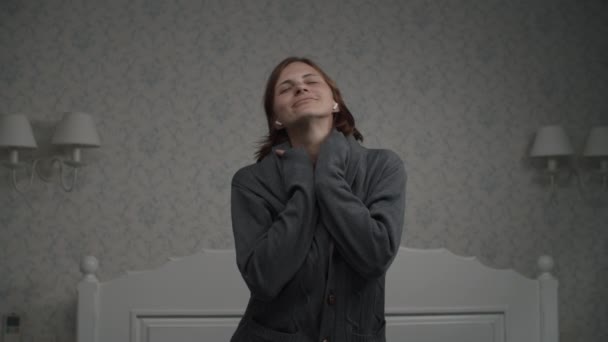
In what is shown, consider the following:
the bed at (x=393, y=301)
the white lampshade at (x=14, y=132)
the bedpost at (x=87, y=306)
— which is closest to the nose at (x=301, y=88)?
the bed at (x=393, y=301)

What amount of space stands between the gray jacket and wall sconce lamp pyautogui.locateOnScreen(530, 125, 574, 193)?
5.85 ft

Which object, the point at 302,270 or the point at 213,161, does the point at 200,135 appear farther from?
the point at 302,270

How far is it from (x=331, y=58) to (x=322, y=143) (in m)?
1.65

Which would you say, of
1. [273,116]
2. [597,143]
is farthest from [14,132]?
[597,143]

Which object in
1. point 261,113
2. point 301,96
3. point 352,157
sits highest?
point 261,113

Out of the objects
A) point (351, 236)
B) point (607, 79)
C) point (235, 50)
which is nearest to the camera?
point (351, 236)

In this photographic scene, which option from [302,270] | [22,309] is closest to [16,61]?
[22,309]

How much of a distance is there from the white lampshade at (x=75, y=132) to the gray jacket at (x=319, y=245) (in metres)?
1.52

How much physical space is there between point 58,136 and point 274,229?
171cm

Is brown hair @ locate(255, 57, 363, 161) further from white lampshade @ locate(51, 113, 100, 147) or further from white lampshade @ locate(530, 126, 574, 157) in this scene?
white lampshade @ locate(530, 126, 574, 157)

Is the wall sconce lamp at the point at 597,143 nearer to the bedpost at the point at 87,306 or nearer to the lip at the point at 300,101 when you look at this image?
the lip at the point at 300,101

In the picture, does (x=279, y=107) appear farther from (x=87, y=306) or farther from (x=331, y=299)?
(x=87, y=306)

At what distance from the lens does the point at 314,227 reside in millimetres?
986

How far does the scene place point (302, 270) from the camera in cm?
96
